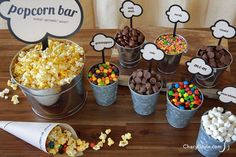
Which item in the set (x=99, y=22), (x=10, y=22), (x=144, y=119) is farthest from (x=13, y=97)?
(x=99, y=22)

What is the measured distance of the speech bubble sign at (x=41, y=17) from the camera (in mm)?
880

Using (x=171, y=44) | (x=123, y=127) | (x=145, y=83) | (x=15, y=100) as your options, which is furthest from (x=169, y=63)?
(x=15, y=100)

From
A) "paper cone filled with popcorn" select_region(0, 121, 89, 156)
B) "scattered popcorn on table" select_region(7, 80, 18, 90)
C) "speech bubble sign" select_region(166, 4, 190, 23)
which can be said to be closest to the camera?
"paper cone filled with popcorn" select_region(0, 121, 89, 156)

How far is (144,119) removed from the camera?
1.00 meters

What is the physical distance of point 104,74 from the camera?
3.27ft

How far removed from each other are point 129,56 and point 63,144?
389mm

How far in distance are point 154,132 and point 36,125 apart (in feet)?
1.23

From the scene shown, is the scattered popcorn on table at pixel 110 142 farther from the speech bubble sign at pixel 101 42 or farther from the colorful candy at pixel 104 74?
the speech bubble sign at pixel 101 42

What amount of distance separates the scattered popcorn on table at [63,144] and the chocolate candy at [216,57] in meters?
0.49

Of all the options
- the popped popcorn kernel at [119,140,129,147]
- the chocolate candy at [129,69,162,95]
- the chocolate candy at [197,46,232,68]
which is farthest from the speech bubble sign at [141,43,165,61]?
the popped popcorn kernel at [119,140,129,147]

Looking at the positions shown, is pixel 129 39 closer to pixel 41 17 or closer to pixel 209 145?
pixel 41 17

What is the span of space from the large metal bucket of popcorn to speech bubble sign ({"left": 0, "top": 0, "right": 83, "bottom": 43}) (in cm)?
8

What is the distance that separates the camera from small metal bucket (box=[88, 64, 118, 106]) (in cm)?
98

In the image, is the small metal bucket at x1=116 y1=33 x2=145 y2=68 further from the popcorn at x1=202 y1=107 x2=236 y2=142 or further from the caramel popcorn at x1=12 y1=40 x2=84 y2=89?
the popcorn at x1=202 y1=107 x2=236 y2=142
